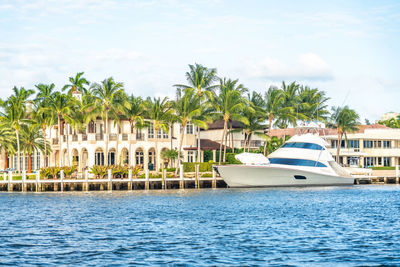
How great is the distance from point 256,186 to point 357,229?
28.2 meters

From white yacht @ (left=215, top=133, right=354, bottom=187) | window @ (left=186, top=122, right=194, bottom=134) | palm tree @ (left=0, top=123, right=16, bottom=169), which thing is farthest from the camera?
palm tree @ (left=0, top=123, right=16, bottom=169)

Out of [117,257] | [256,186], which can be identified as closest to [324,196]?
[256,186]

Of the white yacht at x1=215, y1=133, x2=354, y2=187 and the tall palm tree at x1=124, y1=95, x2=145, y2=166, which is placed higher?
the tall palm tree at x1=124, y1=95, x2=145, y2=166

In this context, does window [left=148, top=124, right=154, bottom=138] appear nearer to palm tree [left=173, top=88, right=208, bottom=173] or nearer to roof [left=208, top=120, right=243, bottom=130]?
palm tree [left=173, top=88, right=208, bottom=173]

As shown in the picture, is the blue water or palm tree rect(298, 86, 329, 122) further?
palm tree rect(298, 86, 329, 122)

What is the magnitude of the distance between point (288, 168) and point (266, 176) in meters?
2.35

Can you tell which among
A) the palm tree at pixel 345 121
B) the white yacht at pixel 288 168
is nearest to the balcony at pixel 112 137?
the white yacht at pixel 288 168

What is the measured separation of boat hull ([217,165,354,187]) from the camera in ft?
195

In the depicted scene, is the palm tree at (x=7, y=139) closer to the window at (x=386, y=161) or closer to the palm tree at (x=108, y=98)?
the palm tree at (x=108, y=98)

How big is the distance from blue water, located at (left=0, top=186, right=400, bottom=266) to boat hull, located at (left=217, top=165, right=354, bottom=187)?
6026 millimetres

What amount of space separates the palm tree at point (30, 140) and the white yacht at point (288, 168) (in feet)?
111

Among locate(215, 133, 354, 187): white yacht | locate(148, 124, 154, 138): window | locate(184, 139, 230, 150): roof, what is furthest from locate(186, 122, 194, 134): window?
locate(215, 133, 354, 187): white yacht

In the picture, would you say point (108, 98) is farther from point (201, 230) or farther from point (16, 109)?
point (201, 230)

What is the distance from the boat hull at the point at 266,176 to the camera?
59375 millimetres
